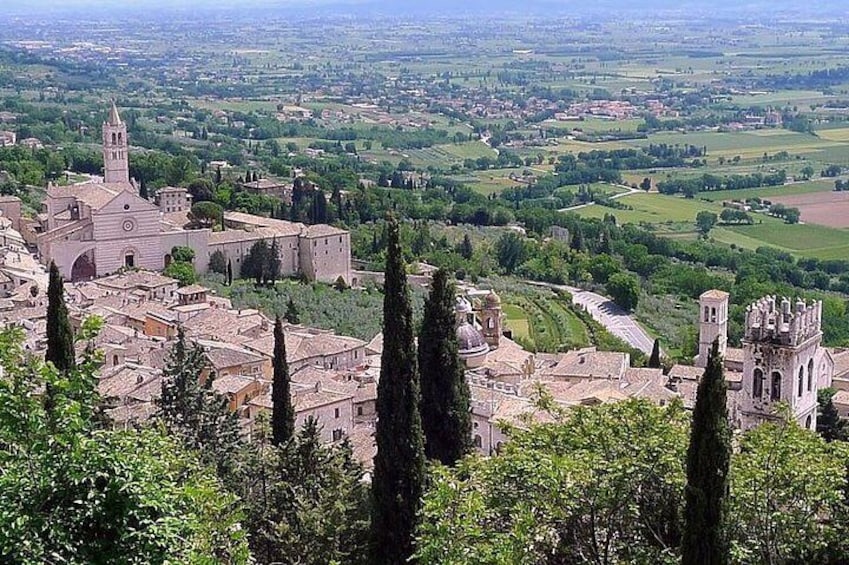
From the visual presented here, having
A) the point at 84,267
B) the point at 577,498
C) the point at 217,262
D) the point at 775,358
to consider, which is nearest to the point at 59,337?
the point at 577,498

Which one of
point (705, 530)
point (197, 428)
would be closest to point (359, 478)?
point (197, 428)

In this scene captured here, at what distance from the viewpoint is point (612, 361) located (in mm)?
32219

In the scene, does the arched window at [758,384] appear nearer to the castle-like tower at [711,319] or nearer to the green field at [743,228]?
the castle-like tower at [711,319]

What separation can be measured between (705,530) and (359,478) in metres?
7.46

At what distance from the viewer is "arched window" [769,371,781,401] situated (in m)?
21.0

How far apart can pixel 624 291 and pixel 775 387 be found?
28338mm

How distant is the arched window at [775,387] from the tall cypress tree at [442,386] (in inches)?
245

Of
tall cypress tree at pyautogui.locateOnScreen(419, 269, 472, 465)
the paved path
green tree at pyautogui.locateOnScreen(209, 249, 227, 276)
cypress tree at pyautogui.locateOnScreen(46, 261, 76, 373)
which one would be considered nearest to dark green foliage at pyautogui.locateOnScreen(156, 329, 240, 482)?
cypress tree at pyautogui.locateOnScreen(46, 261, 76, 373)

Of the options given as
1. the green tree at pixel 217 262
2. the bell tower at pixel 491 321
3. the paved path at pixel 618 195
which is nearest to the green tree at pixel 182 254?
the green tree at pixel 217 262

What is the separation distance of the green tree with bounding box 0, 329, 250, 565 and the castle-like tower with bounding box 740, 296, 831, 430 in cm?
1329

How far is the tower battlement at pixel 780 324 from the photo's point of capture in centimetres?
2089

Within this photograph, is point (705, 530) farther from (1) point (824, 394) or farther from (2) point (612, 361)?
(2) point (612, 361)

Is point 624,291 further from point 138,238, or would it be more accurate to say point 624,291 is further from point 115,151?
point 115,151

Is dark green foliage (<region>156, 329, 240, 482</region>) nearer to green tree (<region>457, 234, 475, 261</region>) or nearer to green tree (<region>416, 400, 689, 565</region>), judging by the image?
green tree (<region>416, 400, 689, 565</region>)
